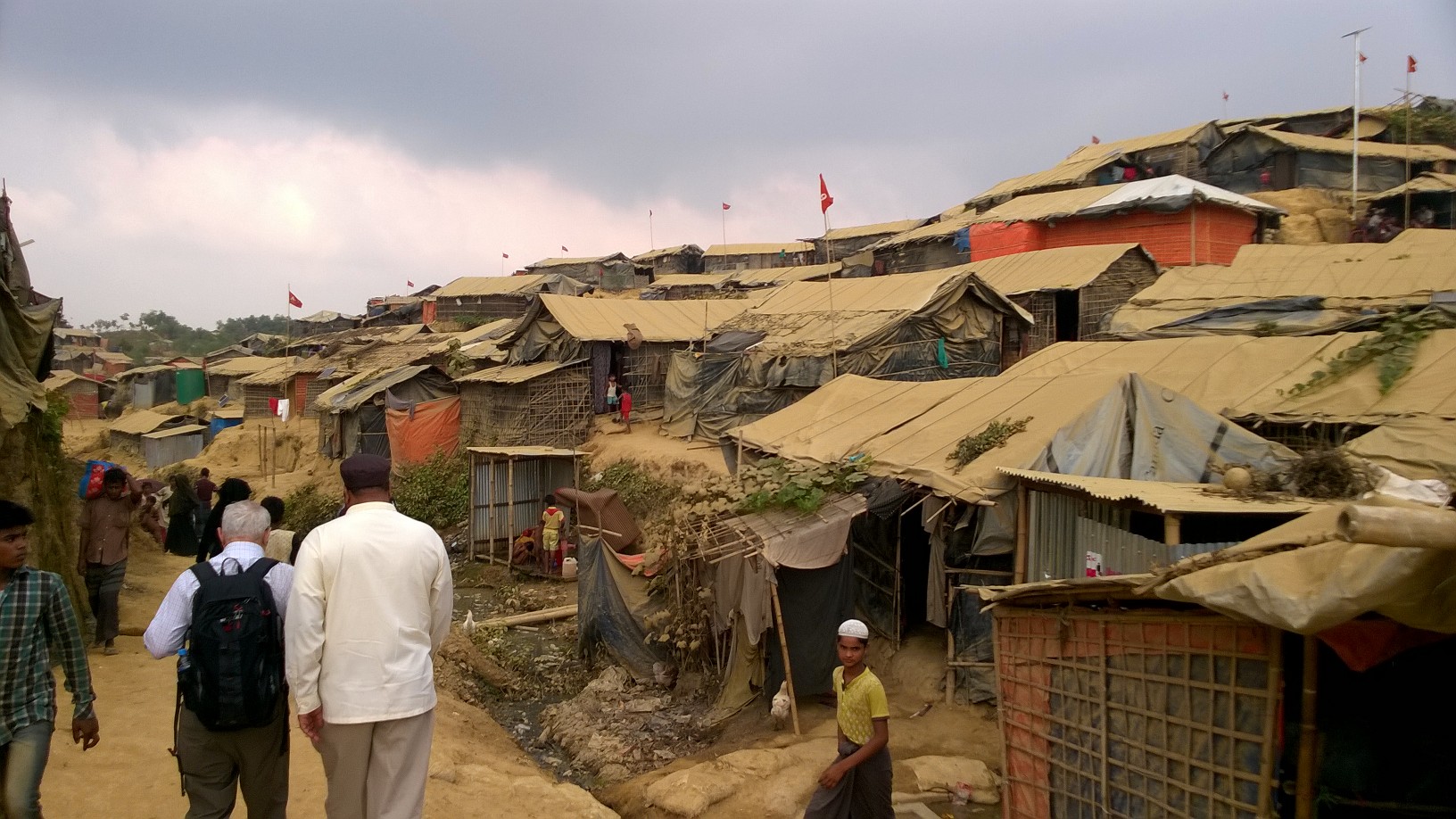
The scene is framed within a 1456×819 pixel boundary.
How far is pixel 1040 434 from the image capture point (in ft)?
31.4

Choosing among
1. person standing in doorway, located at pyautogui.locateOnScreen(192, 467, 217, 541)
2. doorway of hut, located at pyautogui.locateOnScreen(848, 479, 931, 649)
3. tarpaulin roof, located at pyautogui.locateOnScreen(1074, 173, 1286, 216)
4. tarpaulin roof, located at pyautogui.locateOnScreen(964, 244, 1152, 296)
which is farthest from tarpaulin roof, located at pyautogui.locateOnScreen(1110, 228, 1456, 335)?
person standing in doorway, located at pyautogui.locateOnScreen(192, 467, 217, 541)

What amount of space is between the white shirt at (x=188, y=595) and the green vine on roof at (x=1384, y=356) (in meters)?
11.3

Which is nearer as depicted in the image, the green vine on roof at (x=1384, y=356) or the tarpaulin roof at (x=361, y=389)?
the green vine on roof at (x=1384, y=356)

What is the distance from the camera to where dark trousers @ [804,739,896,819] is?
5117 mm

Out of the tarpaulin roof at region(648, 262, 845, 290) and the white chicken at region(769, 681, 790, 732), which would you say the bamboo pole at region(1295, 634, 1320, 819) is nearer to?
the white chicken at region(769, 681, 790, 732)

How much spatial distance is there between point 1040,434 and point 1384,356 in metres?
4.74

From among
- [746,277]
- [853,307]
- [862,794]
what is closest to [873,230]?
[746,277]

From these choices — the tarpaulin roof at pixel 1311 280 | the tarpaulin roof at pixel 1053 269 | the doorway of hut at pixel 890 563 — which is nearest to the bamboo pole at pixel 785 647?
the doorway of hut at pixel 890 563

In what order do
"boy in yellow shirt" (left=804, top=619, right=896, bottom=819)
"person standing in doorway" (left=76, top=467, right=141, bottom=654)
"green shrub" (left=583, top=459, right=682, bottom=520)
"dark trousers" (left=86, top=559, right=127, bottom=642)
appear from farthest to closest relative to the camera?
"green shrub" (left=583, top=459, right=682, bottom=520)
"dark trousers" (left=86, top=559, right=127, bottom=642)
"person standing in doorway" (left=76, top=467, right=141, bottom=654)
"boy in yellow shirt" (left=804, top=619, right=896, bottom=819)

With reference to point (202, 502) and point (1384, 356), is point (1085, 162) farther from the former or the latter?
point (202, 502)

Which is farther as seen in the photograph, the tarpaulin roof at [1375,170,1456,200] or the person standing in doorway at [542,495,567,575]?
the tarpaulin roof at [1375,170,1456,200]

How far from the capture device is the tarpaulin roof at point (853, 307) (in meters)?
19.6

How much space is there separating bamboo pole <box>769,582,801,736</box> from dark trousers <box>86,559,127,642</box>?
19.8ft

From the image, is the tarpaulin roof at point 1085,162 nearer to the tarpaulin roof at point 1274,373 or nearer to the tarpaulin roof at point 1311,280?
the tarpaulin roof at point 1311,280
